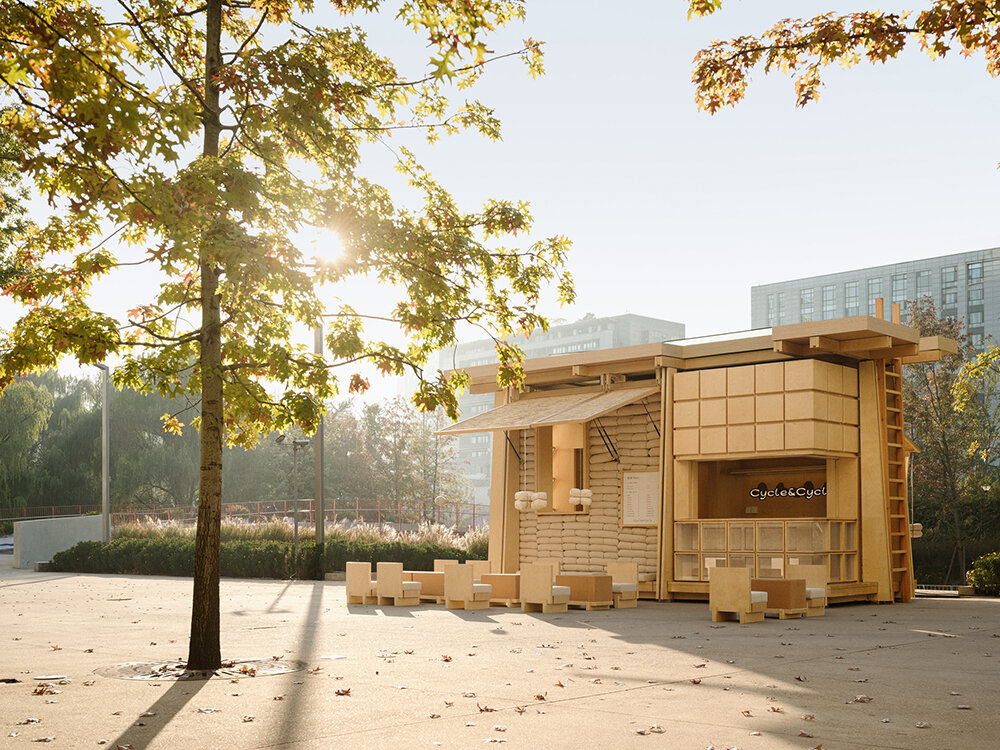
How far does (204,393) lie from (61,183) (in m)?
2.10

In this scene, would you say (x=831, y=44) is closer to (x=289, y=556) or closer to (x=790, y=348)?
(x=790, y=348)

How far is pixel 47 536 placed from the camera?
115ft

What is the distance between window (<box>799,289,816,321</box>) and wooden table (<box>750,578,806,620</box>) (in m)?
87.7

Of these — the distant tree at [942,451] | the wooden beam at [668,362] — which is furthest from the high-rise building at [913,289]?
the wooden beam at [668,362]

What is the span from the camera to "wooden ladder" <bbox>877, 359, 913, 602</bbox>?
16.9 metres

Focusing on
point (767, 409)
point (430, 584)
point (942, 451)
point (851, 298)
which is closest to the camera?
point (767, 409)

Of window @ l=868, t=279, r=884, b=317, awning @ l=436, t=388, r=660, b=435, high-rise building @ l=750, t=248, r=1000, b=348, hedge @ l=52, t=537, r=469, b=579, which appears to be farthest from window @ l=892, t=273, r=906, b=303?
awning @ l=436, t=388, r=660, b=435

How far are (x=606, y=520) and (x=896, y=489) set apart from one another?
484 cm

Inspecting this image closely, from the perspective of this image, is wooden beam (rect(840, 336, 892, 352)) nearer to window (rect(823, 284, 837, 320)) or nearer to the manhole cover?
the manhole cover

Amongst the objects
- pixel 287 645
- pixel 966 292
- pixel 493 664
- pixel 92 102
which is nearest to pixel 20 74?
pixel 92 102

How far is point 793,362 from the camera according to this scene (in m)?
15.9

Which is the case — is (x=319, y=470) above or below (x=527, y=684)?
above

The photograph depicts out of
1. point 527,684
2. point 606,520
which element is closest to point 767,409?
point 606,520

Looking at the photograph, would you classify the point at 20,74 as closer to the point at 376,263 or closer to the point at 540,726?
the point at 376,263
